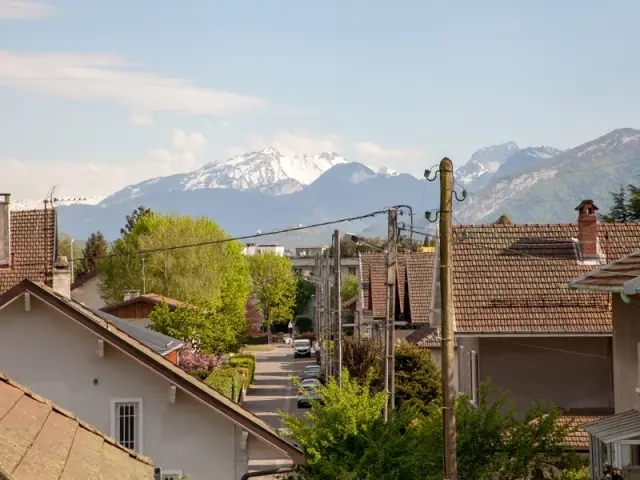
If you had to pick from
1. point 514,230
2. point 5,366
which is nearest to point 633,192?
point 514,230

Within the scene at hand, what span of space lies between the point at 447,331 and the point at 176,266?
76.4 m

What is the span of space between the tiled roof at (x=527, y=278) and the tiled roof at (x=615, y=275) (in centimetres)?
824

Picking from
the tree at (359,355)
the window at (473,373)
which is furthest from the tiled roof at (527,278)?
the tree at (359,355)

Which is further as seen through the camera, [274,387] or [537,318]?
[274,387]

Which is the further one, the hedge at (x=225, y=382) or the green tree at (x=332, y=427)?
the hedge at (x=225, y=382)

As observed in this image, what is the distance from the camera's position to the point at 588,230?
33.3 m

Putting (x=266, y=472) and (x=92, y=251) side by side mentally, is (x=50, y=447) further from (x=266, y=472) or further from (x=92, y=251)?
(x=92, y=251)

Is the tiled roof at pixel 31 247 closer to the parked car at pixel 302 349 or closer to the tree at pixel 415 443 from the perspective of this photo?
the tree at pixel 415 443

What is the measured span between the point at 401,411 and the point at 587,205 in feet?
42.5

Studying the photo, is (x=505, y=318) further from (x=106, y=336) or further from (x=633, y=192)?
(x=633, y=192)

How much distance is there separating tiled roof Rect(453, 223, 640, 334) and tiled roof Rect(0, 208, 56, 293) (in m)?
18.9

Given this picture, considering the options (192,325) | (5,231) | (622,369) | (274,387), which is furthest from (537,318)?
(274,387)

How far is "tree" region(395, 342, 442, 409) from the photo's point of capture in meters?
41.7

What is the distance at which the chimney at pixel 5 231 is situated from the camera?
127 ft
